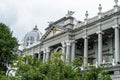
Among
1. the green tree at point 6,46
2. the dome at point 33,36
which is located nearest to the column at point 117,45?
the green tree at point 6,46

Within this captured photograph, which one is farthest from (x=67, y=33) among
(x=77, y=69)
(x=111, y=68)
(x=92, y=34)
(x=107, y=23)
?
(x=77, y=69)

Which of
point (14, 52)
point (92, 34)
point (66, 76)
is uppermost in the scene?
point (92, 34)

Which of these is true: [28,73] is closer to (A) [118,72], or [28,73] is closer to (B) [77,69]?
(B) [77,69]

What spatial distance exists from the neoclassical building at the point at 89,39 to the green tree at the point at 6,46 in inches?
241

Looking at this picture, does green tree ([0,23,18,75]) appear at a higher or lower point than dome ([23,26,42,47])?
lower

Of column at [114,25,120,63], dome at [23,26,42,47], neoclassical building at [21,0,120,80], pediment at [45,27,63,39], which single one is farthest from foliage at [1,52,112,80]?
dome at [23,26,42,47]

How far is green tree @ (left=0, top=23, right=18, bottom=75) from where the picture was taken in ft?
151

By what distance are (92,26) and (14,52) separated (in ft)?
47.9

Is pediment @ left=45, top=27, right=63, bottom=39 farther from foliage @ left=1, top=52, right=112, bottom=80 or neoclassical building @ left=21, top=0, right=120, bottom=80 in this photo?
foliage @ left=1, top=52, right=112, bottom=80

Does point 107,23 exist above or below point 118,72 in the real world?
above

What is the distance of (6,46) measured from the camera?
46656mm

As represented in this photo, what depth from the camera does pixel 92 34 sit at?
54.4 m

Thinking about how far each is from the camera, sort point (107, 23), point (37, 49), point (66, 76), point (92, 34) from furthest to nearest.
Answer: point (37, 49)
point (92, 34)
point (107, 23)
point (66, 76)

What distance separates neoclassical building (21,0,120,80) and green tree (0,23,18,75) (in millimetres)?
6115
